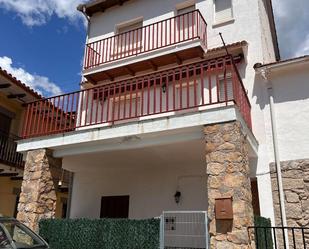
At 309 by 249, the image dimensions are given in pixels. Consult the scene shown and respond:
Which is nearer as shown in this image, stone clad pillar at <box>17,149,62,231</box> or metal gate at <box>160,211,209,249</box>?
metal gate at <box>160,211,209,249</box>

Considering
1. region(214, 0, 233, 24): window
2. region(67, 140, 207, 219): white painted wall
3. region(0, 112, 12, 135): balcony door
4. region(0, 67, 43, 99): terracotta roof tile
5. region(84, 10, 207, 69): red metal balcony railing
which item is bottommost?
region(67, 140, 207, 219): white painted wall

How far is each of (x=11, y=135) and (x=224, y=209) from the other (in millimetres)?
12707

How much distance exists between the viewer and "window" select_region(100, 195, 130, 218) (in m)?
10.6

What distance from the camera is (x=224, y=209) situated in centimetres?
585

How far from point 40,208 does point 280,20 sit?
508 inches

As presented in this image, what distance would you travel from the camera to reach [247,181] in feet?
20.6

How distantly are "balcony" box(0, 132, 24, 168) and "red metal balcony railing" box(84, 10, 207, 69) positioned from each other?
588 cm

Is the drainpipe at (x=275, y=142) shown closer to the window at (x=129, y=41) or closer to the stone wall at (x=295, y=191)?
the stone wall at (x=295, y=191)

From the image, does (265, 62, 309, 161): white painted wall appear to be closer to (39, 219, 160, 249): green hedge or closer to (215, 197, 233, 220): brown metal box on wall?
(215, 197, 233, 220): brown metal box on wall

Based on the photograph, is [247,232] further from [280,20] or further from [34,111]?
[280,20]

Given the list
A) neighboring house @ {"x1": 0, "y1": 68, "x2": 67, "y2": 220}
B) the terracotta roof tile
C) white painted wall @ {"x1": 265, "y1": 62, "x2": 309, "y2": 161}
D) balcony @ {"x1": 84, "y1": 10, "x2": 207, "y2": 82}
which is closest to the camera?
white painted wall @ {"x1": 265, "y1": 62, "x2": 309, "y2": 161}

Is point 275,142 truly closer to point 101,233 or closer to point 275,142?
point 275,142

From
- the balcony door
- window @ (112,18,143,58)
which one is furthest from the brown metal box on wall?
the balcony door

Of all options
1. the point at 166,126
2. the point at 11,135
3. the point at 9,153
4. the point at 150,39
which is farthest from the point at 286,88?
the point at 11,135
